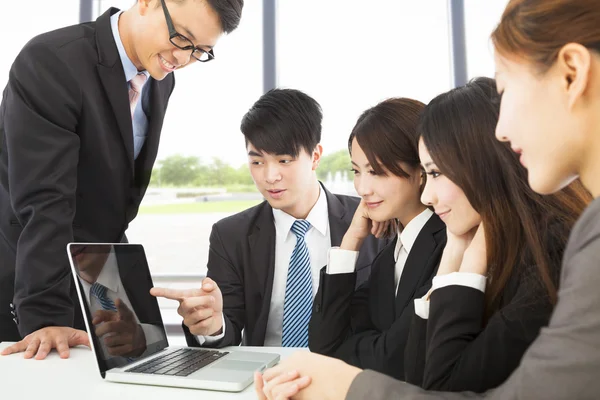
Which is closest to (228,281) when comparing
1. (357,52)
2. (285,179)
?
(285,179)

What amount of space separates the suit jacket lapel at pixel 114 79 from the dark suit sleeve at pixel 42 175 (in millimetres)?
114

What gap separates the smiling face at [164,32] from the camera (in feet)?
5.90

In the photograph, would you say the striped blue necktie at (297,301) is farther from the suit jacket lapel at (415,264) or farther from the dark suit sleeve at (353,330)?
the suit jacket lapel at (415,264)

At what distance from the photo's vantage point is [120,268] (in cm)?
144

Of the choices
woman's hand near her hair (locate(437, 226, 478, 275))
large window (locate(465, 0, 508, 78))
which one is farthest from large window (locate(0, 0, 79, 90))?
woman's hand near her hair (locate(437, 226, 478, 275))

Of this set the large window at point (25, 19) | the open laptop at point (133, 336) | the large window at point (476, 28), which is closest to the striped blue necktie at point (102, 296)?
the open laptop at point (133, 336)

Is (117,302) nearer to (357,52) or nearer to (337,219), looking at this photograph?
(337,219)

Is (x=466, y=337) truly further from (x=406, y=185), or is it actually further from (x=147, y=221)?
(x=147, y=221)

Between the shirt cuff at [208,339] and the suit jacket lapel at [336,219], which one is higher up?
the suit jacket lapel at [336,219]

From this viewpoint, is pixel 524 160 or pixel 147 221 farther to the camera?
pixel 147 221

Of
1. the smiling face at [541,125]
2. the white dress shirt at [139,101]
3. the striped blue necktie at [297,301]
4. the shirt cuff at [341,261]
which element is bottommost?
the striped blue necktie at [297,301]

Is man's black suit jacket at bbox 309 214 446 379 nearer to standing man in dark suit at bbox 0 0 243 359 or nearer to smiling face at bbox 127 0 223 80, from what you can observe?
standing man in dark suit at bbox 0 0 243 359

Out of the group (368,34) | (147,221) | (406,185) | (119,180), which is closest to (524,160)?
(406,185)

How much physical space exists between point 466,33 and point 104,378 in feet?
12.5
